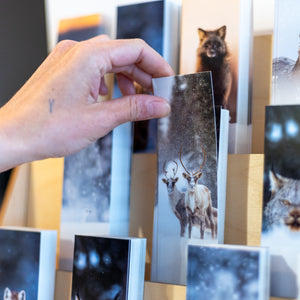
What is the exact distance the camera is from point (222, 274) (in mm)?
675

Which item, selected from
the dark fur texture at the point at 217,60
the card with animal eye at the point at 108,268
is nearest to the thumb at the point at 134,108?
the dark fur texture at the point at 217,60

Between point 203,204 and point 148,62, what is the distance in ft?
0.90

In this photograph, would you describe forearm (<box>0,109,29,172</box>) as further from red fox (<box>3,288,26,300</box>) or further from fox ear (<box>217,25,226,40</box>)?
fox ear (<box>217,25,226,40</box>)

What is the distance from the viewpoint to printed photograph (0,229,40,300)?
865 millimetres

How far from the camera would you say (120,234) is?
89 cm

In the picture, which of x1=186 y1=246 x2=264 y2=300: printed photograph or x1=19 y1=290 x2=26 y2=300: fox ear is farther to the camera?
x1=19 y1=290 x2=26 y2=300: fox ear

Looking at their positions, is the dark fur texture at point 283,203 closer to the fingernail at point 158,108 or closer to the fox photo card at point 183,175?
the fox photo card at point 183,175

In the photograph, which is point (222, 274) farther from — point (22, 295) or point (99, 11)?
point (99, 11)

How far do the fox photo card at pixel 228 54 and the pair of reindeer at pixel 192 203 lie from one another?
0.09 metres

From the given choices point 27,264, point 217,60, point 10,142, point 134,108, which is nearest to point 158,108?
point 134,108

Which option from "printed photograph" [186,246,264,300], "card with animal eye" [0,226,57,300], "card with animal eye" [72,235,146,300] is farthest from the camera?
"card with animal eye" [0,226,57,300]

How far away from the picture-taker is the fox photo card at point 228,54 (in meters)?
0.81

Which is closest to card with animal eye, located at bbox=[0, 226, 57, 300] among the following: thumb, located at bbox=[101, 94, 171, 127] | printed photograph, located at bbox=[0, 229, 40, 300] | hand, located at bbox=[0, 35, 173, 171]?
printed photograph, located at bbox=[0, 229, 40, 300]

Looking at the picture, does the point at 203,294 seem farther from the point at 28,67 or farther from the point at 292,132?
the point at 28,67
